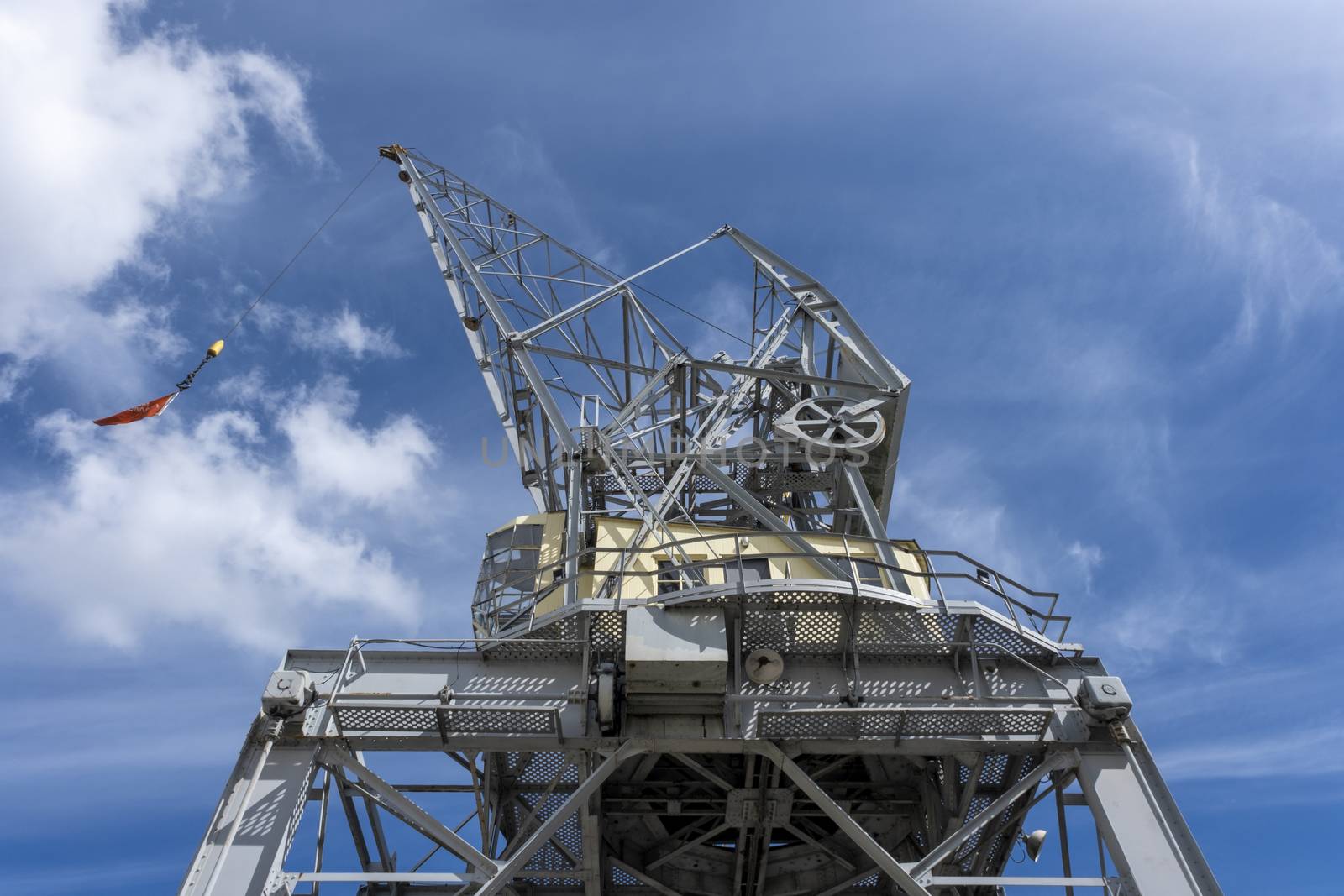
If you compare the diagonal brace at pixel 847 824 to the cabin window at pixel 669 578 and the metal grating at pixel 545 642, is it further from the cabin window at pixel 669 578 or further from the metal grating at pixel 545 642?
the metal grating at pixel 545 642

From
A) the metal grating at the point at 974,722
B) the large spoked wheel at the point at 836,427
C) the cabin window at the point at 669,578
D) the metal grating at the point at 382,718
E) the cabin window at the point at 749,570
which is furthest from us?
the large spoked wheel at the point at 836,427

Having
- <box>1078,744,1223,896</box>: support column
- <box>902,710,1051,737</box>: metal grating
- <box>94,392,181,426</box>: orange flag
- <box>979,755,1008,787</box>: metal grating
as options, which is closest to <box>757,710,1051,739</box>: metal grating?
<box>902,710,1051,737</box>: metal grating

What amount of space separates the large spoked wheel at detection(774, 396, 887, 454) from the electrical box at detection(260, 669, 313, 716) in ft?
31.7

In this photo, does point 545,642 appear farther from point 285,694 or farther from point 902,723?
point 902,723

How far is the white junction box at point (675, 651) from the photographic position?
13914mm

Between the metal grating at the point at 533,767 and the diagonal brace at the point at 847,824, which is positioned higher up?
the metal grating at the point at 533,767

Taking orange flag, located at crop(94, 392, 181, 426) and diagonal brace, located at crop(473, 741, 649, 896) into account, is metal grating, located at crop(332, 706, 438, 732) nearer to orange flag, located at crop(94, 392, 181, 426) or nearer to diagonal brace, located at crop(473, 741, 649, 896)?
diagonal brace, located at crop(473, 741, 649, 896)

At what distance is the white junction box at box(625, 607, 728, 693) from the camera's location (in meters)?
13.9

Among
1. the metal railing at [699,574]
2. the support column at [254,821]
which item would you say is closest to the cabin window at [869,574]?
the metal railing at [699,574]

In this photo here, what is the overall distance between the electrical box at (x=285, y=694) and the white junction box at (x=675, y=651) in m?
Answer: 4.59

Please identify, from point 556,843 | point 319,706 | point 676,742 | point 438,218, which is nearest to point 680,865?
point 556,843

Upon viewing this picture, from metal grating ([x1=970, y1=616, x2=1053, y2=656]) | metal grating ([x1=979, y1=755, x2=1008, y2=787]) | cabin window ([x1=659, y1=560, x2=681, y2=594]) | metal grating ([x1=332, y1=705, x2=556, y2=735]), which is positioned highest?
cabin window ([x1=659, y1=560, x2=681, y2=594])

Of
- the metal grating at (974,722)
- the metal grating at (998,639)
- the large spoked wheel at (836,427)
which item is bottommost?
the metal grating at (974,722)

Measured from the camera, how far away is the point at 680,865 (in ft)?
68.1
